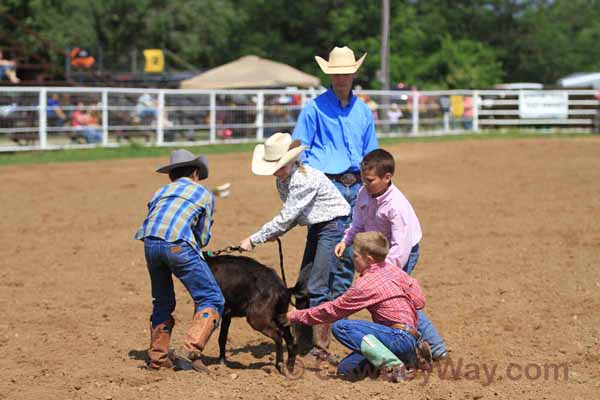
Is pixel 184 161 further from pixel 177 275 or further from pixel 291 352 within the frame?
pixel 291 352

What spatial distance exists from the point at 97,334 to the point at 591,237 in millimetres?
6290

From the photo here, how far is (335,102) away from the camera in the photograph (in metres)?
6.75

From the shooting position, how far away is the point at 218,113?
23703mm

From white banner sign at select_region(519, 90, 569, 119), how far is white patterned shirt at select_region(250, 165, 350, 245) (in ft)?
80.0

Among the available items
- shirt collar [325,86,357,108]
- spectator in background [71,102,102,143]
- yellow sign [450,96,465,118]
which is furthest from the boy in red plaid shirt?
yellow sign [450,96,465,118]

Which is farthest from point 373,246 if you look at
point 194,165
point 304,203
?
point 194,165

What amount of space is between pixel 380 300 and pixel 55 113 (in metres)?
16.3

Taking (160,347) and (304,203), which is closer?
(160,347)

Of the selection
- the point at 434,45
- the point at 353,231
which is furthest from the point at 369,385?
the point at 434,45

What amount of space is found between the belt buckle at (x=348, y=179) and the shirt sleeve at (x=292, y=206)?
0.51 meters

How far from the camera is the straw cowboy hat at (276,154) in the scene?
6133 mm

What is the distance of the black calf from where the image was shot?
6004 millimetres

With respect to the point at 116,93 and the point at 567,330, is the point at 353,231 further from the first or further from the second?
the point at 116,93

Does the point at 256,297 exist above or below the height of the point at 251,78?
below
